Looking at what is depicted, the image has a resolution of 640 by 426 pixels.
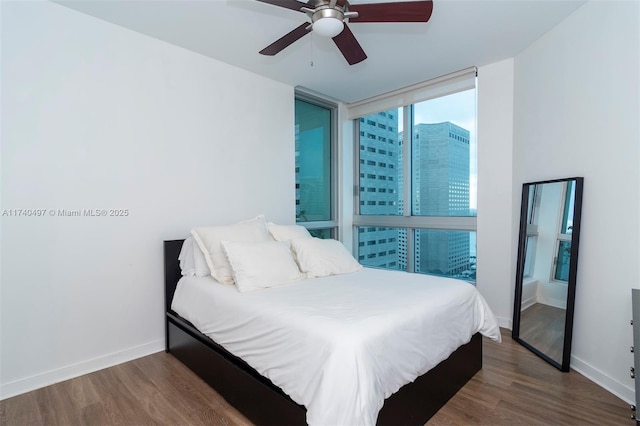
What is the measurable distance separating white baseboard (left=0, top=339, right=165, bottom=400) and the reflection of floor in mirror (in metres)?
3.01

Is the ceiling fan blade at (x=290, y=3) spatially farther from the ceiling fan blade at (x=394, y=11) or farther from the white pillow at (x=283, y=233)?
the white pillow at (x=283, y=233)

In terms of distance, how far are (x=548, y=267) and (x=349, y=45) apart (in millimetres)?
2195

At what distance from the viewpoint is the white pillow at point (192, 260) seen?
8.48 feet

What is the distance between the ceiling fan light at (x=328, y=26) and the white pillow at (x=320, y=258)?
1.57 metres

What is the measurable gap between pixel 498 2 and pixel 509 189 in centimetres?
160

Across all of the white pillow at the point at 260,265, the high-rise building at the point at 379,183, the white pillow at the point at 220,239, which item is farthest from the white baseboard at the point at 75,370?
the high-rise building at the point at 379,183

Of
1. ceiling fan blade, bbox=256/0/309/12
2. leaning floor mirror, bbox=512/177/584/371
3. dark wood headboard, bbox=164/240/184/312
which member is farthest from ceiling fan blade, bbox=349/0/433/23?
dark wood headboard, bbox=164/240/184/312

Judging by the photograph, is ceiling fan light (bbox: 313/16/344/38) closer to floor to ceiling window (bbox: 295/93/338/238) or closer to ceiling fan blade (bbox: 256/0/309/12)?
ceiling fan blade (bbox: 256/0/309/12)

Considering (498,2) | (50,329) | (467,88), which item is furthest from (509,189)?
(50,329)

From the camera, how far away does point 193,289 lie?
8.00ft

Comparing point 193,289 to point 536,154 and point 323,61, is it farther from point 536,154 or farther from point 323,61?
point 536,154

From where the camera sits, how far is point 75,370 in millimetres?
2328

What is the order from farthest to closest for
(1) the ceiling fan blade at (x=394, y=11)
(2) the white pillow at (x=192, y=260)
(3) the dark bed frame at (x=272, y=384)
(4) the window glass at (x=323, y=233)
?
1. (4) the window glass at (x=323, y=233)
2. (2) the white pillow at (x=192, y=260)
3. (1) the ceiling fan blade at (x=394, y=11)
4. (3) the dark bed frame at (x=272, y=384)

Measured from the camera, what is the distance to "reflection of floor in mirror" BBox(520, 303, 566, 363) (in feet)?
7.87
